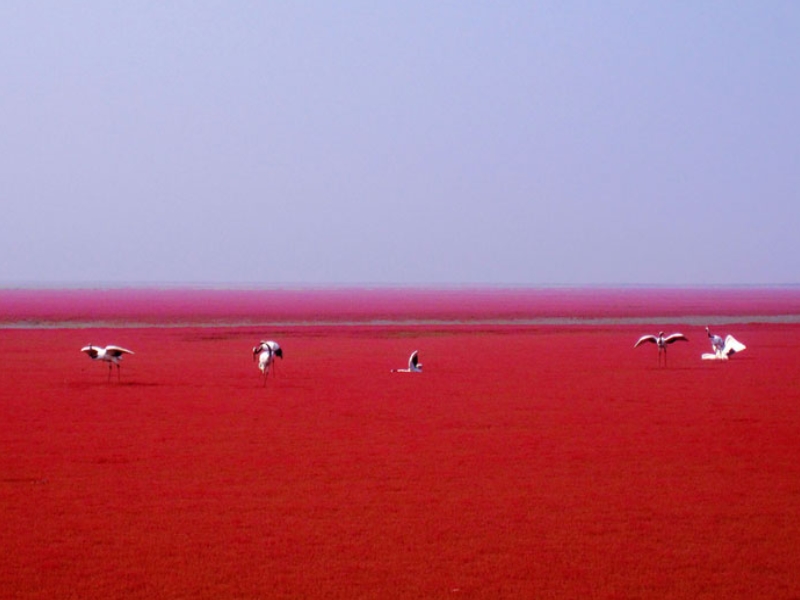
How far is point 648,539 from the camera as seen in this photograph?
8492 mm

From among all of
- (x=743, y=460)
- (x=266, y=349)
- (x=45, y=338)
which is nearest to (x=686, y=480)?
(x=743, y=460)

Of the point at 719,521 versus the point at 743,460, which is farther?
the point at 743,460

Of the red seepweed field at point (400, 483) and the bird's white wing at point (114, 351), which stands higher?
the bird's white wing at point (114, 351)

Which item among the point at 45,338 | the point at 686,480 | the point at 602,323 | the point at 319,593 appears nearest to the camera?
the point at 319,593

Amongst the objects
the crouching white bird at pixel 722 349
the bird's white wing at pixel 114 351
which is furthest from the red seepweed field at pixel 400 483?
the crouching white bird at pixel 722 349

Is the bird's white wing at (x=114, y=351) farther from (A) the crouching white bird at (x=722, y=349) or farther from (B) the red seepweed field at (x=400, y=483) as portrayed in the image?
(A) the crouching white bird at (x=722, y=349)

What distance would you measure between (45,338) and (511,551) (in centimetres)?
2994

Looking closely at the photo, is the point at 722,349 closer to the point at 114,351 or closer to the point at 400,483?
the point at 114,351

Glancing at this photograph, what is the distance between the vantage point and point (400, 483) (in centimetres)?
1060

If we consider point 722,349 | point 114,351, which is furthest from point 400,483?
point 722,349

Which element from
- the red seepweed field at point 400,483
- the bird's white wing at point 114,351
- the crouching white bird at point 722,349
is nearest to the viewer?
the red seepweed field at point 400,483

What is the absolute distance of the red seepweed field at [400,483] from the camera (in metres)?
7.60

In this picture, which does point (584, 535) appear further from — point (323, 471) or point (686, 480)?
point (323, 471)

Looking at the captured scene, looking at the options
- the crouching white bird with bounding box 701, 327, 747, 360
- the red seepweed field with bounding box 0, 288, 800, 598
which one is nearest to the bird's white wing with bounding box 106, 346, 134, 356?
the red seepweed field with bounding box 0, 288, 800, 598
